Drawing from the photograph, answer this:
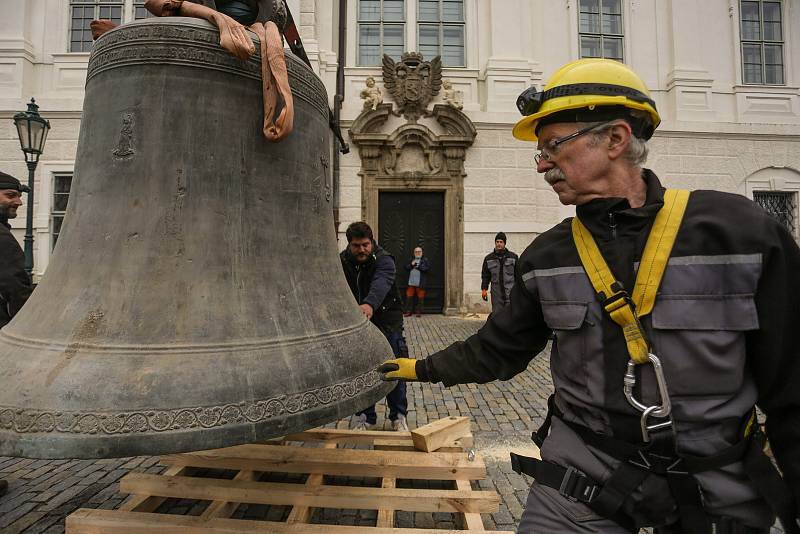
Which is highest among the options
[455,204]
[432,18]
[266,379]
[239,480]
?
[432,18]

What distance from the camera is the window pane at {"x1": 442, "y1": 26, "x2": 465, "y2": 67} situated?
11438 millimetres

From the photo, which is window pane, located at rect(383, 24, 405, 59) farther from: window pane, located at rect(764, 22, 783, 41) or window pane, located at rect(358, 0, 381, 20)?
window pane, located at rect(764, 22, 783, 41)


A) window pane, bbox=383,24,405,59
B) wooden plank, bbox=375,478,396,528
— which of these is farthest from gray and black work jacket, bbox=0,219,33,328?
window pane, bbox=383,24,405,59

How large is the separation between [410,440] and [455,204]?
8.35 metres

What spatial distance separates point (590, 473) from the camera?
4.17ft

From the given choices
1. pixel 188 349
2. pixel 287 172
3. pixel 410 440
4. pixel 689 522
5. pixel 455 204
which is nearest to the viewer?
pixel 689 522

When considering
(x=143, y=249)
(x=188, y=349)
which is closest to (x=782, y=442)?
(x=188, y=349)

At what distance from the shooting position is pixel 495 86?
10805 mm

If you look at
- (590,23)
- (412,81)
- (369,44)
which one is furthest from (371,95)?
(590,23)

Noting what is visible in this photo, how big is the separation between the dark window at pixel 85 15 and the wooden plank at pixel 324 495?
12403 mm

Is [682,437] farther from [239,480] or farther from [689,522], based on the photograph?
[239,480]

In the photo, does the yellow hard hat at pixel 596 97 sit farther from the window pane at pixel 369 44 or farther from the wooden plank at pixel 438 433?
the window pane at pixel 369 44

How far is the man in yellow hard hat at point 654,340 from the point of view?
3.74 ft

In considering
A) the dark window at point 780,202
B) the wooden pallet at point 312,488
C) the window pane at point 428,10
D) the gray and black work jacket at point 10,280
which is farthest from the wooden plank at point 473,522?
the dark window at point 780,202
